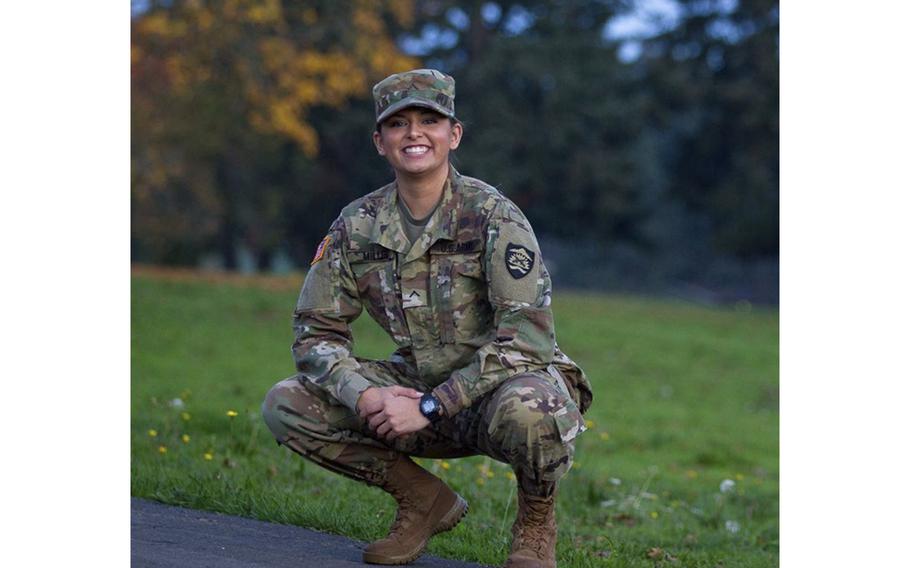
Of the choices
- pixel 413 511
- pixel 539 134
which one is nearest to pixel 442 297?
pixel 413 511

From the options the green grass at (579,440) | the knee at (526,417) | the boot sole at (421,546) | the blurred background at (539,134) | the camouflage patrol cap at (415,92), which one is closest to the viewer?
the knee at (526,417)

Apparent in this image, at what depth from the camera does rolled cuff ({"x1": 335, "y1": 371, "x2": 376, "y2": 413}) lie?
15.8 ft

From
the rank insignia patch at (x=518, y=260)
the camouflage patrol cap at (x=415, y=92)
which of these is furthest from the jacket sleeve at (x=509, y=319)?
the camouflage patrol cap at (x=415, y=92)

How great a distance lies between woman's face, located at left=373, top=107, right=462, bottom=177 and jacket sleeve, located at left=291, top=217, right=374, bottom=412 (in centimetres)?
35

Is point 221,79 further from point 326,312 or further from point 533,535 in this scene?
point 533,535

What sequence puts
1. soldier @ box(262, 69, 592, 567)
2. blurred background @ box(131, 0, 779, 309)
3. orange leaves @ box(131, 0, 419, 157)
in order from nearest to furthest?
1. soldier @ box(262, 69, 592, 567)
2. orange leaves @ box(131, 0, 419, 157)
3. blurred background @ box(131, 0, 779, 309)

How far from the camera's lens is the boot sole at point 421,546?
16.6 feet

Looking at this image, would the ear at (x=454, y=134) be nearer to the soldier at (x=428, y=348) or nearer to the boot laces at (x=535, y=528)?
the soldier at (x=428, y=348)

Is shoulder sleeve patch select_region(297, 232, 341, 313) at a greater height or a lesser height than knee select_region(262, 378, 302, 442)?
greater

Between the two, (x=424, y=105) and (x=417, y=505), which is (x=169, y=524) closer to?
(x=417, y=505)

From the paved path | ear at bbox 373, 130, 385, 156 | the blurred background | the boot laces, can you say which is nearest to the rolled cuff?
the paved path

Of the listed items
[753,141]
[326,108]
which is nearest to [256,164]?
[326,108]

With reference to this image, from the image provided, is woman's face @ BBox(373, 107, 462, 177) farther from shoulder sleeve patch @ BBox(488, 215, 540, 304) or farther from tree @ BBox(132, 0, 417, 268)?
tree @ BBox(132, 0, 417, 268)

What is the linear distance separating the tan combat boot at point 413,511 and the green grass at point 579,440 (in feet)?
1.17
